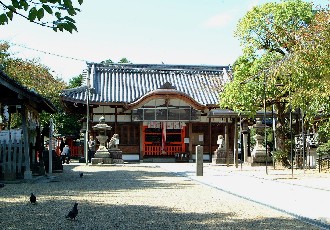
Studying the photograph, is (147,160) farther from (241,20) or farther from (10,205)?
(10,205)

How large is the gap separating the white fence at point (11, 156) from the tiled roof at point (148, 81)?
17238 millimetres

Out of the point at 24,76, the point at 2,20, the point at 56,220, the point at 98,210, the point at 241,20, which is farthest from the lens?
the point at 24,76

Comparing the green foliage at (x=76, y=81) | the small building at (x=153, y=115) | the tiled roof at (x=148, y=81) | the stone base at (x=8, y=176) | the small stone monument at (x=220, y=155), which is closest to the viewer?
the stone base at (x=8, y=176)

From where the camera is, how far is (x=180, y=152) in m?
32.6

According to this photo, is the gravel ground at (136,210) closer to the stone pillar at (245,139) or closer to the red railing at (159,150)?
the stone pillar at (245,139)

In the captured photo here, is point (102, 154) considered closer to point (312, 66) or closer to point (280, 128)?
point (280, 128)

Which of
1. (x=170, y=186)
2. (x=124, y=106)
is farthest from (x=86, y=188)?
(x=124, y=106)

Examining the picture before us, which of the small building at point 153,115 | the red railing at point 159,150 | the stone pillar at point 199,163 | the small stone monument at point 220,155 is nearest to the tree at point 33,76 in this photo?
the small building at point 153,115

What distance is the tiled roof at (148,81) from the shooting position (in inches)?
1304

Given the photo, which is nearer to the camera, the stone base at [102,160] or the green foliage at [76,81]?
the stone base at [102,160]

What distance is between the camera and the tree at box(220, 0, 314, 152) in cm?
1939

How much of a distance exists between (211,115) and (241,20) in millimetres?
5018

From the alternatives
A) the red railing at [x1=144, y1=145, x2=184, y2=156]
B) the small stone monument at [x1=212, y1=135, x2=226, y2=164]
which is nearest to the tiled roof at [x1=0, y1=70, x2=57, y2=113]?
the small stone monument at [x1=212, y1=135, x2=226, y2=164]

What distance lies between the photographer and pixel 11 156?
1441 cm
